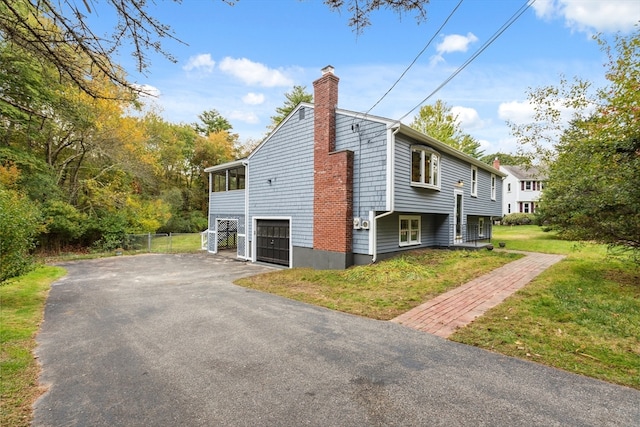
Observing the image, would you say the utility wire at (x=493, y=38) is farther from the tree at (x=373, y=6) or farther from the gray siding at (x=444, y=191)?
the tree at (x=373, y=6)

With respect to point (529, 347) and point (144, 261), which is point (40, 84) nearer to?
point (144, 261)

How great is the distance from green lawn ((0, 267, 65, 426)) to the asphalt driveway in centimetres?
14

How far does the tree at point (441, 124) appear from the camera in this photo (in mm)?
27016

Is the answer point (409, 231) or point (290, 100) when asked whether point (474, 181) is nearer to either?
point (409, 231)

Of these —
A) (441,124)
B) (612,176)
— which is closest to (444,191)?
(612,176)

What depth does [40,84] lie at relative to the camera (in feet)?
41.9

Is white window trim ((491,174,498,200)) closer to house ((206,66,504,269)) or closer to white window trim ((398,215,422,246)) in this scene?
house ((206,66,504,269))

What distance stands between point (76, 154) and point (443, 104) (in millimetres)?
27988

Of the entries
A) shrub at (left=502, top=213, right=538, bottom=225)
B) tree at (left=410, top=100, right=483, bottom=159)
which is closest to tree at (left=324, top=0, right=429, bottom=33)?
tree at (left=410, top=100, right=483, bottom=159)

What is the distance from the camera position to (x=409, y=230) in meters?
12.5

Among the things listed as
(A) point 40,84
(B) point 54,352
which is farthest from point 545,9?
(A) point 40,84

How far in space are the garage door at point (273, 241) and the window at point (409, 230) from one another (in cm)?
475

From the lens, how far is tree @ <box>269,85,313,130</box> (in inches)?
1302

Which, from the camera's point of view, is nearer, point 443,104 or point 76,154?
point 76,154
